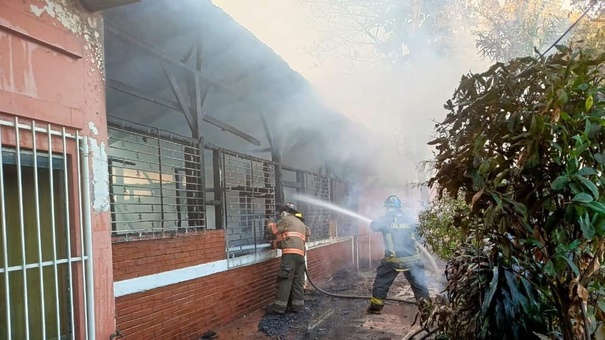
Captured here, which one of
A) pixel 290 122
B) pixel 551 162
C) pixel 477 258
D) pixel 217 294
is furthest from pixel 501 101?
pixel 290 122

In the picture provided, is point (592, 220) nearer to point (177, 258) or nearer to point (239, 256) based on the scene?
point (177, 258)

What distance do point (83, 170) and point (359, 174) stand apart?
13229mm

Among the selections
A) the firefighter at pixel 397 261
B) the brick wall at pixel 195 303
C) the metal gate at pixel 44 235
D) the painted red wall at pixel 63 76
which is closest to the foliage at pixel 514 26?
the firefighter at pixel 397 261

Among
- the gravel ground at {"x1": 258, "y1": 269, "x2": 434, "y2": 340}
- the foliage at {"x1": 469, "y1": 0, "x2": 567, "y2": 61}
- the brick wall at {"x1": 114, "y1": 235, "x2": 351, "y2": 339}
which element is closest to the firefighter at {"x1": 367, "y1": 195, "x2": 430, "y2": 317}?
the gravel ground at {"x1": 258, "y1": 269, "x2": 434, "y2": 340}

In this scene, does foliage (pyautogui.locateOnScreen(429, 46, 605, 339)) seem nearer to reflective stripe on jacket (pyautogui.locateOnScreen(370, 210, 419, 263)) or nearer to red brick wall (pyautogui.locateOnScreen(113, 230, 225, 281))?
red brick wall (pyautogui.locateOnScreen(113, 230, 225, 281))

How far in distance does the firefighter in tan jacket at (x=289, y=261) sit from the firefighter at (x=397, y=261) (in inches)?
48.5

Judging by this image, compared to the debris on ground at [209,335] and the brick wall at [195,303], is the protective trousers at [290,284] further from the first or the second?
the debris on ground at [209,335]

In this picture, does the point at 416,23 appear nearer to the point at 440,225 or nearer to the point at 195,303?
the point at 440,225

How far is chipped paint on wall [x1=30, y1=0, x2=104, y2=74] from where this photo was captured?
120 inches

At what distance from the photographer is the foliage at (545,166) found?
2174 mm

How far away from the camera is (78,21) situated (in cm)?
331

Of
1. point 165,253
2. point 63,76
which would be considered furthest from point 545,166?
point 165,253

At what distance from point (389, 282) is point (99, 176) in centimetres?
519

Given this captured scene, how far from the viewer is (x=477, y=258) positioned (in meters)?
3.36
